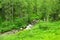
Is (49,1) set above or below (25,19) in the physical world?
above

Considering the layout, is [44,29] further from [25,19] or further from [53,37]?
[25,19]

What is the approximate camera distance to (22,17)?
78.9 m

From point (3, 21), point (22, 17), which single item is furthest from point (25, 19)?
point (3, 21)

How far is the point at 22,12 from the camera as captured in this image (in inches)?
3150

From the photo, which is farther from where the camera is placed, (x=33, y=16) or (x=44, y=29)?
(x=33, y=16)

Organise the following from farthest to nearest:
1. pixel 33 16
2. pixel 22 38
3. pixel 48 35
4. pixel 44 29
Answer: pixel 33 16 < pixel 44 29 < pixel 48 35 < pixel 22 38

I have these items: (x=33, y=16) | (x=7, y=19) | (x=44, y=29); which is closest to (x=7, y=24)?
(x=7, y=19)

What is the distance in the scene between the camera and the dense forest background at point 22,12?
73.2 metres

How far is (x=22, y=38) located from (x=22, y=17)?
3705cm

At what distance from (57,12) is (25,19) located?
13.1 metres

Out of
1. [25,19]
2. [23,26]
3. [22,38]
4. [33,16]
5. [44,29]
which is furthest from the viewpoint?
[33,16]

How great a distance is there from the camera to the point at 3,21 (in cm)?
7912

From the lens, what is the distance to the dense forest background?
73.2 meters

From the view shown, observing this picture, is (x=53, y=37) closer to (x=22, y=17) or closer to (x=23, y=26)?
(x=23, y=26)
